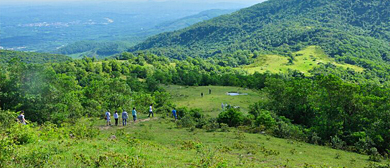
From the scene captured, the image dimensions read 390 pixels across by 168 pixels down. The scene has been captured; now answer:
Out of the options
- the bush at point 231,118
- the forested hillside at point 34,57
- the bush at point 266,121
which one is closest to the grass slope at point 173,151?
the bush at point 266,121

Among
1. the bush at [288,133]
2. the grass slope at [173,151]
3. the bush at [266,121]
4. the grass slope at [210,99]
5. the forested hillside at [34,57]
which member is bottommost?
the grass slope at [210,99]

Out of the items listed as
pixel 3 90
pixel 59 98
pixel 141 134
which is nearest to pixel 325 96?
pixel 141 134

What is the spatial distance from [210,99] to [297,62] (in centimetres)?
11788

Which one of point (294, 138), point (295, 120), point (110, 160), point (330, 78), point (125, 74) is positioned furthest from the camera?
point (125, 74)

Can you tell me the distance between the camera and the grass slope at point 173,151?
13938 millimetres

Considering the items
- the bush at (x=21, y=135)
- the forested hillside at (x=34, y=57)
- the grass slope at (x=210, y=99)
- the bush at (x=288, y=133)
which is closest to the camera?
the bush at (x=21, y=135)

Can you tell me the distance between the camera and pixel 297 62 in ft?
556

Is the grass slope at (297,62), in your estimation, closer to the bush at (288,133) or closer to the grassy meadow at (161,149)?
the bush at (288,133)

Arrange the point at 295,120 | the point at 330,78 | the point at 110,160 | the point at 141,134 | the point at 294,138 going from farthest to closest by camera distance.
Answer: the point at 295,120, the point at 330,78, the point at 294,138, the point at 141,134, the point at 110,160

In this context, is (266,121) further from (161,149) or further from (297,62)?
(297,62)

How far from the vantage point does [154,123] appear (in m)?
34.7

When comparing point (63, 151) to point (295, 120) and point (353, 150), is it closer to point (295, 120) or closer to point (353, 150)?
point (353, 150)

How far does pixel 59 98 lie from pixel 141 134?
1199 centimetres

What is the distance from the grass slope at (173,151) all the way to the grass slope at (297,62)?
125 m
